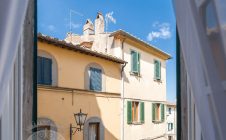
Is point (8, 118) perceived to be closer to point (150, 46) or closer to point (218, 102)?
point (218, 102)

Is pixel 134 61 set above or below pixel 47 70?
above

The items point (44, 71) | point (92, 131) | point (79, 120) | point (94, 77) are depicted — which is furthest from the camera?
point (94, 77)

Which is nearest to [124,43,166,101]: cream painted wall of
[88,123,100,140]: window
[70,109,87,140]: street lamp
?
[88,123,100,140]: window

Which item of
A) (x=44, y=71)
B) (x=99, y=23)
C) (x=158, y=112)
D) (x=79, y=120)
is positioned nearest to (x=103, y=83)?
(x=99, y=23)

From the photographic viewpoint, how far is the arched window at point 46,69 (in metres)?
6.02

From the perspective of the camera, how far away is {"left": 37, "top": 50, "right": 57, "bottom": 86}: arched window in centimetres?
602

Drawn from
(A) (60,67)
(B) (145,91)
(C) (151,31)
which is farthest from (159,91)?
(A) (60,67)

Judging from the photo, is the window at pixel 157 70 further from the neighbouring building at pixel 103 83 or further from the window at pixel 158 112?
the window at pixel 158 112

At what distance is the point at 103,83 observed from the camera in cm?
823

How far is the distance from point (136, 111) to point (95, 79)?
7.49 feet

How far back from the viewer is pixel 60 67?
678cm

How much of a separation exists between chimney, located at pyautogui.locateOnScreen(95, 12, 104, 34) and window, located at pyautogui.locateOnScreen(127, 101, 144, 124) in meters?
2.35

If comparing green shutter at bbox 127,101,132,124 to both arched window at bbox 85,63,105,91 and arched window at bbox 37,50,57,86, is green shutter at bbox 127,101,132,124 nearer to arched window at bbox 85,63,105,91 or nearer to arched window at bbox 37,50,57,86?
arched window at bbox 85,63,105,91

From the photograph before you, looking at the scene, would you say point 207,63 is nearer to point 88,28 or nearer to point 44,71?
point 44,71
